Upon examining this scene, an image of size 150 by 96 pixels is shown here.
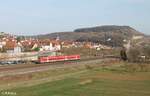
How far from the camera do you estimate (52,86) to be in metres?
44.1

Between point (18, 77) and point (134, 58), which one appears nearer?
point (18, 77)

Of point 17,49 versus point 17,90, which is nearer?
point 17,90

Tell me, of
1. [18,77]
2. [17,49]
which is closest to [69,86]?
[18,77]

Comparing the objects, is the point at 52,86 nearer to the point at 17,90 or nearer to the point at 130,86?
the point at 17,90

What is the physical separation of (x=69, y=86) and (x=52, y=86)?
1.97m

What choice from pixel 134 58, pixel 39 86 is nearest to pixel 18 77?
pixel 39 86

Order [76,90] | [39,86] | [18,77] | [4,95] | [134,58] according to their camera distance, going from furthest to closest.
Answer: [134,58], [18,77], [39,86], [76,90], [4,95]

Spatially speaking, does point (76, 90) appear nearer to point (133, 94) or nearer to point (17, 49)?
point (133, 94)

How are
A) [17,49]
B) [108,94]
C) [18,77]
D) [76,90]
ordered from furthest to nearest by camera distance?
[17,49]
[18,77]
[76,90]
[108,94]

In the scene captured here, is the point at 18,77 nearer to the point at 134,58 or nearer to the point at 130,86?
the point at 130,86

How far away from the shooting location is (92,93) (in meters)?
38.7

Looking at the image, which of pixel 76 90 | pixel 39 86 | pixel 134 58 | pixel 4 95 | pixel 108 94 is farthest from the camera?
pixel 134 58

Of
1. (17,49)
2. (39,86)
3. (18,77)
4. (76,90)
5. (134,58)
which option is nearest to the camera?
(76,90)

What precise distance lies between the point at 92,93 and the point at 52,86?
6.91 m
